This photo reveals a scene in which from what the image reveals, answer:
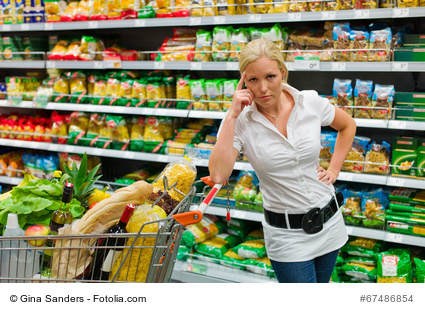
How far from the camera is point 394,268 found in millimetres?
2609

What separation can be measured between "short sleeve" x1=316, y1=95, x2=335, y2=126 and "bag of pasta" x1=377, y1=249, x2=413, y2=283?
133cm

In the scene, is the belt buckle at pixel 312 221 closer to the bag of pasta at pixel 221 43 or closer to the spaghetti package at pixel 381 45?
the spaghetti package at pixel 381 45

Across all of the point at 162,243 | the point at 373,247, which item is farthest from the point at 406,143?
the point at 162,243

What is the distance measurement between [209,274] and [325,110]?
167 centimetres

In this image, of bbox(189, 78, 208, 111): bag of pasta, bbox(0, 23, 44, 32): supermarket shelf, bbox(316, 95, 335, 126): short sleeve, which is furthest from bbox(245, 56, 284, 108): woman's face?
bbox(0, 23, 44, 32): supermarket shelf

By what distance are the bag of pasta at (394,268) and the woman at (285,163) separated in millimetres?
1141

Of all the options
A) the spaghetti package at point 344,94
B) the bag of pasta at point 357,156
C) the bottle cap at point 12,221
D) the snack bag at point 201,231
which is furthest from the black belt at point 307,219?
the snack bag at point 201,231

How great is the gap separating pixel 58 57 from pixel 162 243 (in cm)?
290

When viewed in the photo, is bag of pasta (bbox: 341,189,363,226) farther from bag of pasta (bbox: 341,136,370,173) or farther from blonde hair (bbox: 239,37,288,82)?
blonde hair (bbox: 239,37,288,82)

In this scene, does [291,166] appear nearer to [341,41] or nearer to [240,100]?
[240,100]

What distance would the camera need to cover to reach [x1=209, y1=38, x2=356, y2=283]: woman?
1496mm

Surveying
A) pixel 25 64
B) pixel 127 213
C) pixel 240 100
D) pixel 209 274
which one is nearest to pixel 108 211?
pixel 127 213

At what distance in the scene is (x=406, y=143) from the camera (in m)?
2.64
